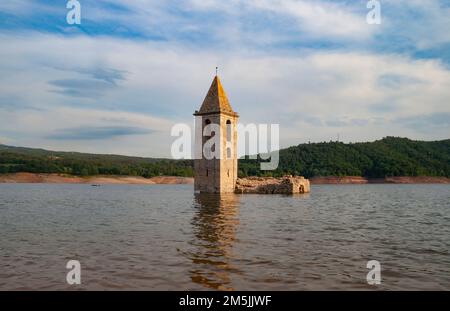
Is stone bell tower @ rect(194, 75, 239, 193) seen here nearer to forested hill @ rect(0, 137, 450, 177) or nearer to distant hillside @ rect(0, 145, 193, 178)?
forested hill @ rect(0, 137, 450, 177)

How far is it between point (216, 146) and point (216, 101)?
5.39 m

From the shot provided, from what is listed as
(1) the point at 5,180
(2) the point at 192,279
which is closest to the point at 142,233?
(2) the point at 192,279

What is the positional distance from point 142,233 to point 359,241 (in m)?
9.11

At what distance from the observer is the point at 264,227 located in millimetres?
19281

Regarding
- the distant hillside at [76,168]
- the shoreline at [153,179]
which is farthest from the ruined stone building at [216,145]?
the distant hillside at [76,168]

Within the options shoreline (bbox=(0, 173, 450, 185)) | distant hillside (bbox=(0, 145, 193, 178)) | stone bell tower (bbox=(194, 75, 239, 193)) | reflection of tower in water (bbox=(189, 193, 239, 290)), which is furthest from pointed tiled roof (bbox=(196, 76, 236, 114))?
distant hillside (bbox=(0, 145, 193, 178))

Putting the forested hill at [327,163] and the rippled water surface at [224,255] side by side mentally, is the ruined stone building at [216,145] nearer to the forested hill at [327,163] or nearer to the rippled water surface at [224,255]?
the rippled water surface at [224,255]

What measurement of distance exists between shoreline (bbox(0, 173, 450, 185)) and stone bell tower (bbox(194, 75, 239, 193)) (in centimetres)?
7190

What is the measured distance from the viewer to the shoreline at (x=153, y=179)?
116 m

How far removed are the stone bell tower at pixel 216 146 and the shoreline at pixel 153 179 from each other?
71895 millimetres

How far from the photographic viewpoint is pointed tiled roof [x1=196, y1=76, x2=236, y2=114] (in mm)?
46625
